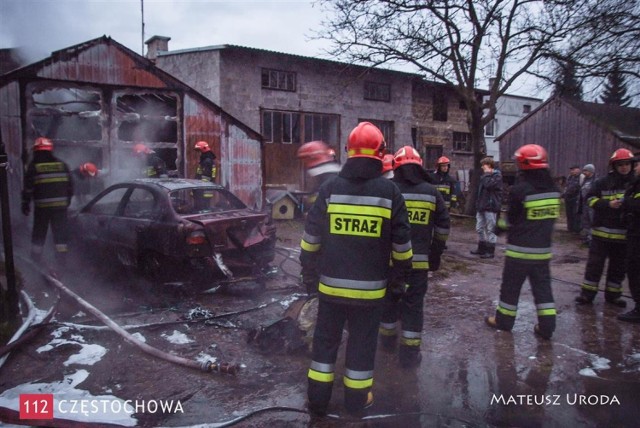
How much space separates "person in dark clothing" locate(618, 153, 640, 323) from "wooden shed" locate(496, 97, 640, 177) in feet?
65.5

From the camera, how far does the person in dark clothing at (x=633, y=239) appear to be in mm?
5105

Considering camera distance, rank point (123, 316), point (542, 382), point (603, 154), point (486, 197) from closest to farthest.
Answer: point (542, 382) → point (123, 316) → point (486, 197) → point (603, 154)

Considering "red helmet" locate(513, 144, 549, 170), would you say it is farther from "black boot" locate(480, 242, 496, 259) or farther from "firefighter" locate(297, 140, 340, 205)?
"black boot" locate(480, 242, 496, 259)

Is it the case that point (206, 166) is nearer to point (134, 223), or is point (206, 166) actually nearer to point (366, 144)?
point (134, 223)

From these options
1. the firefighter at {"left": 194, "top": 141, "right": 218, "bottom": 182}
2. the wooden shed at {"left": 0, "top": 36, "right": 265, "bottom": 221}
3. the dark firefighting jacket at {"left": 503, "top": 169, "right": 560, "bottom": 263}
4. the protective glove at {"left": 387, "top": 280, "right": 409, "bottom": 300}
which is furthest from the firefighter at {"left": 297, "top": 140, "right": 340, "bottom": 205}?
the wooden shed at {"left": 0, "top": 36, "right": 265, "bottom": 221}

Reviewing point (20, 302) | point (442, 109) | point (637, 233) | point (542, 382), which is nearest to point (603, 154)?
point (442, 109)

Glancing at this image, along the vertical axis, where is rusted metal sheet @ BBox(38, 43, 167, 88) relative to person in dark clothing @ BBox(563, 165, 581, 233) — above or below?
above

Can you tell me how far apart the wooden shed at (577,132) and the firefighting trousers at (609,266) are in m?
19.6

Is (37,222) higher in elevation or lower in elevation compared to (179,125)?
lower

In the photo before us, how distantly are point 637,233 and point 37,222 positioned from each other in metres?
8.00

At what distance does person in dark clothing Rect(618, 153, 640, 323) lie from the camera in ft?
16.8

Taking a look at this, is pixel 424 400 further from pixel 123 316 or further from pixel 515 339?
pixel 123 316

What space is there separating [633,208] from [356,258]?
381 cm

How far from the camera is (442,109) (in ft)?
78.5
